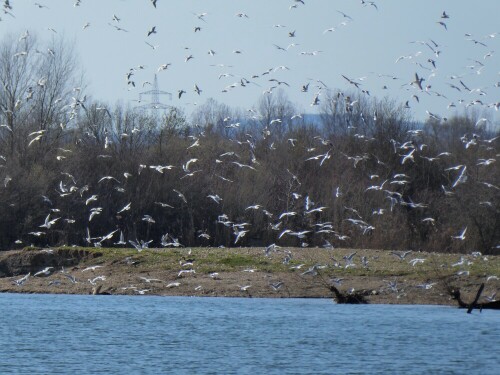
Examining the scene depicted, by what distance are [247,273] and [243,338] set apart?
1229cm

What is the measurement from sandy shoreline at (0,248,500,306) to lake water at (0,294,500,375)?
1557 millimetres

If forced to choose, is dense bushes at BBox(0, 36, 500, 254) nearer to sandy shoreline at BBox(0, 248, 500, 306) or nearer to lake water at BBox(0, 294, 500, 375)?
sandy shoreline at BBox(0, 248, 500, 306)

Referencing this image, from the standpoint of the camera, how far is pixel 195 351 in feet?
90.5

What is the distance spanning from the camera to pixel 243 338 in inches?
1164

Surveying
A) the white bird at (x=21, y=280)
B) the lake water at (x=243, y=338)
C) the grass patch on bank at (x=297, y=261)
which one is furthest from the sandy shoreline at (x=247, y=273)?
the lake water at (x=243, y=338)

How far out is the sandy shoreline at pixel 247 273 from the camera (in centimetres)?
3806

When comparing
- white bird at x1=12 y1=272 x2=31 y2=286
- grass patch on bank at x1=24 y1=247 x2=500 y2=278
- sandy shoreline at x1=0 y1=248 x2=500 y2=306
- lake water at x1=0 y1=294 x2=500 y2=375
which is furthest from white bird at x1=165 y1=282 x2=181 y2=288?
white bird at x1=12 y1=272 x2=31 y2=286

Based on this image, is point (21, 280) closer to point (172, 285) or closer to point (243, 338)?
point (172, 285)

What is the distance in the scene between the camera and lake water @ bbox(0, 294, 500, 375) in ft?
83.6

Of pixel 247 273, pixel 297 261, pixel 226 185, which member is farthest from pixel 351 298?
pixel 226 185

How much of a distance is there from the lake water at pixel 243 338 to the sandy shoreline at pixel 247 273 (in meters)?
1.56

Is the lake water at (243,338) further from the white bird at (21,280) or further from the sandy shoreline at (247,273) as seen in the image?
the white bird at (21,280)

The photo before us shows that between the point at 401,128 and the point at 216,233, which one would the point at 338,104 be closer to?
the point at 401,128

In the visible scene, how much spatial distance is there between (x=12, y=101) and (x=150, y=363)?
43.8 m
